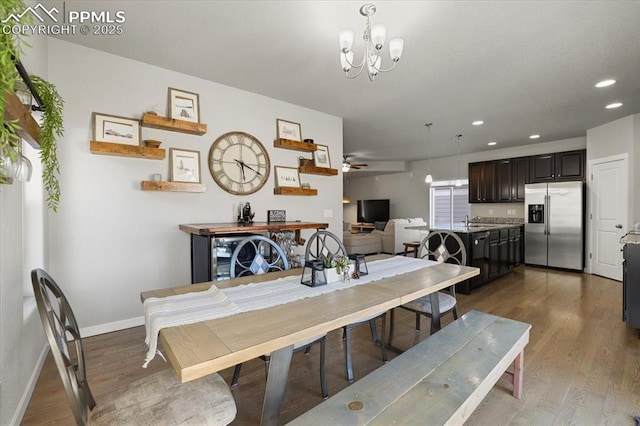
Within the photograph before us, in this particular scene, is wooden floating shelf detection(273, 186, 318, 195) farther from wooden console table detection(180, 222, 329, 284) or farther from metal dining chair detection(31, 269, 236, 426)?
metal dining chair detection(31, 269, 236, 426)

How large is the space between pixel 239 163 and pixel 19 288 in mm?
2322

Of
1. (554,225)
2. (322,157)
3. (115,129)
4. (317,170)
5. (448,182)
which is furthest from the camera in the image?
(448,182)

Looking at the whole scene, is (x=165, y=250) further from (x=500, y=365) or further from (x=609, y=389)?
(x=609, y=389)

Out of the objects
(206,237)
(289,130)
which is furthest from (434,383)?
(289,130)

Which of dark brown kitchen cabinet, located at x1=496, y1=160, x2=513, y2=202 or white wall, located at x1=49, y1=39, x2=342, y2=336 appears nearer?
white wall, located at x1=49, y1=39, x2=342, y2=336

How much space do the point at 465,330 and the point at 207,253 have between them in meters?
2.30

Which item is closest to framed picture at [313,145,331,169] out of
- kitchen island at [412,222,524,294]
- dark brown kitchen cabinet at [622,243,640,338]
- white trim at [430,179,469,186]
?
kitchen island at [412,222,524,294]

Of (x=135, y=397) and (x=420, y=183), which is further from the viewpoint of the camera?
(x=420, y=183)

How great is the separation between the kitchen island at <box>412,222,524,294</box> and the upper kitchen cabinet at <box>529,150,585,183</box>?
1.34 metres

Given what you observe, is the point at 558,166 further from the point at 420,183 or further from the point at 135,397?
the point at 135,397

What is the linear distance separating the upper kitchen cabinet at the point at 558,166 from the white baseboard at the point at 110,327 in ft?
24.5

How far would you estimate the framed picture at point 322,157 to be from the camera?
4426 millimetres

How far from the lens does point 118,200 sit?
2.91 meters

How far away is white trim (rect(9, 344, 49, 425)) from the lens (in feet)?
5.45
